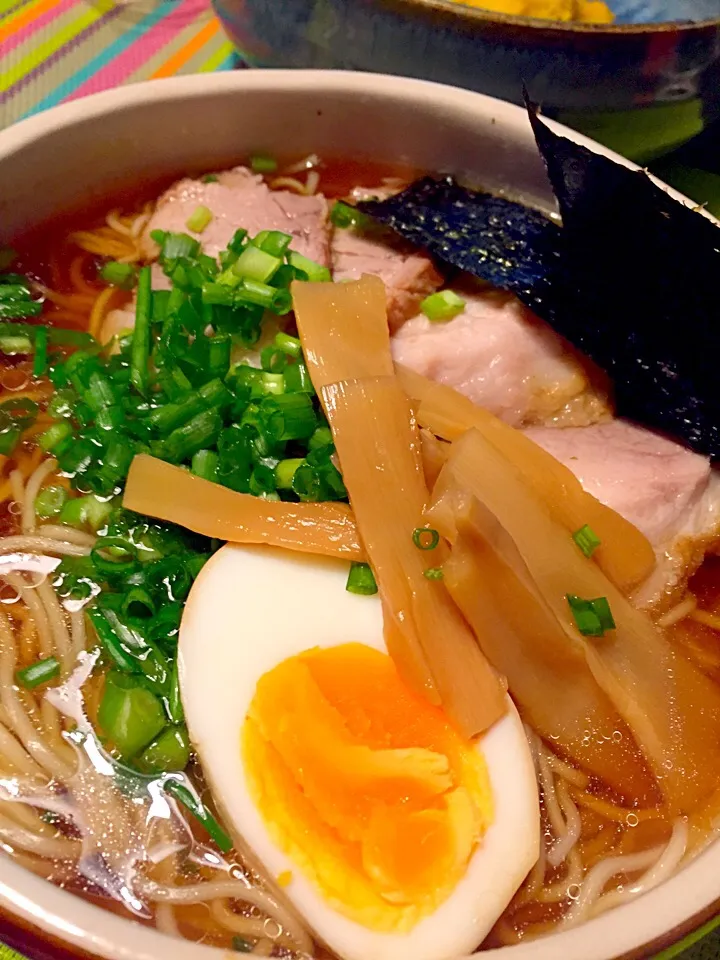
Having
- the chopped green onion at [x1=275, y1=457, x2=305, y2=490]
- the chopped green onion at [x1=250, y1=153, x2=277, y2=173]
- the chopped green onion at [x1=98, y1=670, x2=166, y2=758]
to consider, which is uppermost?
the chopped green onion at [x1=250, y1=153, x2=277, y2=173]

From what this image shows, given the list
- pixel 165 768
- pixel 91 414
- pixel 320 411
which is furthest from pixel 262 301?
pixel 165 768

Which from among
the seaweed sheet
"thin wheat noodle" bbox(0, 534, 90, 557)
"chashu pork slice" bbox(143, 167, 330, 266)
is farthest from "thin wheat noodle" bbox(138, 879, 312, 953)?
"chashu pork slice" bbox(143, 167, 330, 266)

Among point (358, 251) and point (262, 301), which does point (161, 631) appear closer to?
point (262, 301)

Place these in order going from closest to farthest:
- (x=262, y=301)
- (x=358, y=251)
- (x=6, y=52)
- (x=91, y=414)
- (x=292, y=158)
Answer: (x=91, y=414) → (x=262, y=301) → (x=358, y=251) → (x=292, y=158) → (x=6, y=52)

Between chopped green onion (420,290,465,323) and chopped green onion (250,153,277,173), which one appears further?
chopped green onion (250,153,277,173)

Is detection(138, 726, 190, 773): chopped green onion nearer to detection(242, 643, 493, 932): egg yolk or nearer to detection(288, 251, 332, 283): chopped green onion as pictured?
detection(242, 643, 493, 932): egg yolk

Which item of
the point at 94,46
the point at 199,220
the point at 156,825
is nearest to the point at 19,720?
the point at 156,825

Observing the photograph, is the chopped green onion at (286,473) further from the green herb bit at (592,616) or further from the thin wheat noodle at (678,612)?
the thin wheat noodle at (678,612)
